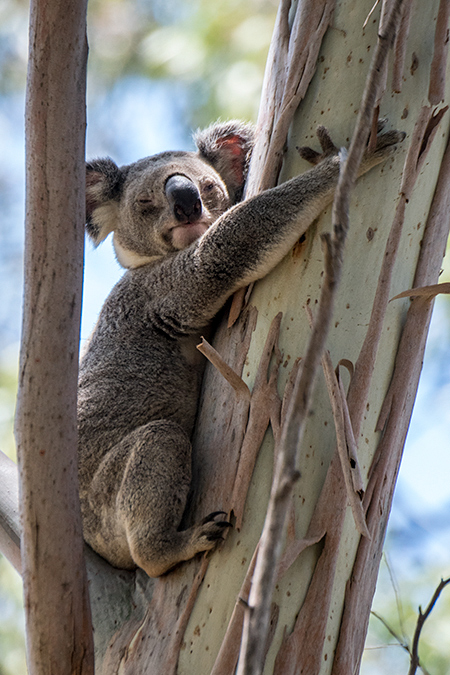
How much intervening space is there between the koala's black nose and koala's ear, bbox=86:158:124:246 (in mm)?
576

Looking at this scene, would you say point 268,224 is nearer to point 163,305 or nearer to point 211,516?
point 163,305

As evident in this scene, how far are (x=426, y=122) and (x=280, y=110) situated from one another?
520 millimetres

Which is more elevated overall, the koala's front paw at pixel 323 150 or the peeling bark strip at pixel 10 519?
the koala's front paw at pixel 323 150

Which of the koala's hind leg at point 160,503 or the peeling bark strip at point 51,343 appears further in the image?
the koala's hind leg at point 160,503

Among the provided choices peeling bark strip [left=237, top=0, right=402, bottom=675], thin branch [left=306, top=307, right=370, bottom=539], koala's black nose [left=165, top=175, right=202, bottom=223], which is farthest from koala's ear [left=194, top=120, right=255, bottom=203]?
peeling bark strip [left=237, top=0, right=402, bottom=675]

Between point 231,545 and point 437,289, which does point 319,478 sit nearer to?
point 231,545

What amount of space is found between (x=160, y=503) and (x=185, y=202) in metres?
1.53

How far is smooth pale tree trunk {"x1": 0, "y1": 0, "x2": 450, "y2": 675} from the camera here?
175 centimetres

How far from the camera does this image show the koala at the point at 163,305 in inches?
85.7

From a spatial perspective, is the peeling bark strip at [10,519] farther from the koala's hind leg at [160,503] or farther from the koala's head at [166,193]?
the koala's head at [166,193]

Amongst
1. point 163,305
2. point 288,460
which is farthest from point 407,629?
point 288,460

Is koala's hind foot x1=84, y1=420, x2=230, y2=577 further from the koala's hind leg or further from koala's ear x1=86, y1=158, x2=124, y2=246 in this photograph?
koala's ear x1=86, y1=158, x2=124, y2=246

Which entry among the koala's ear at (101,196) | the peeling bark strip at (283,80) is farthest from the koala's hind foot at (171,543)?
the koala's ear at (101,196)

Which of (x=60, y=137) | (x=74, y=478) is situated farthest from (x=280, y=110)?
(x=74, y=478)
